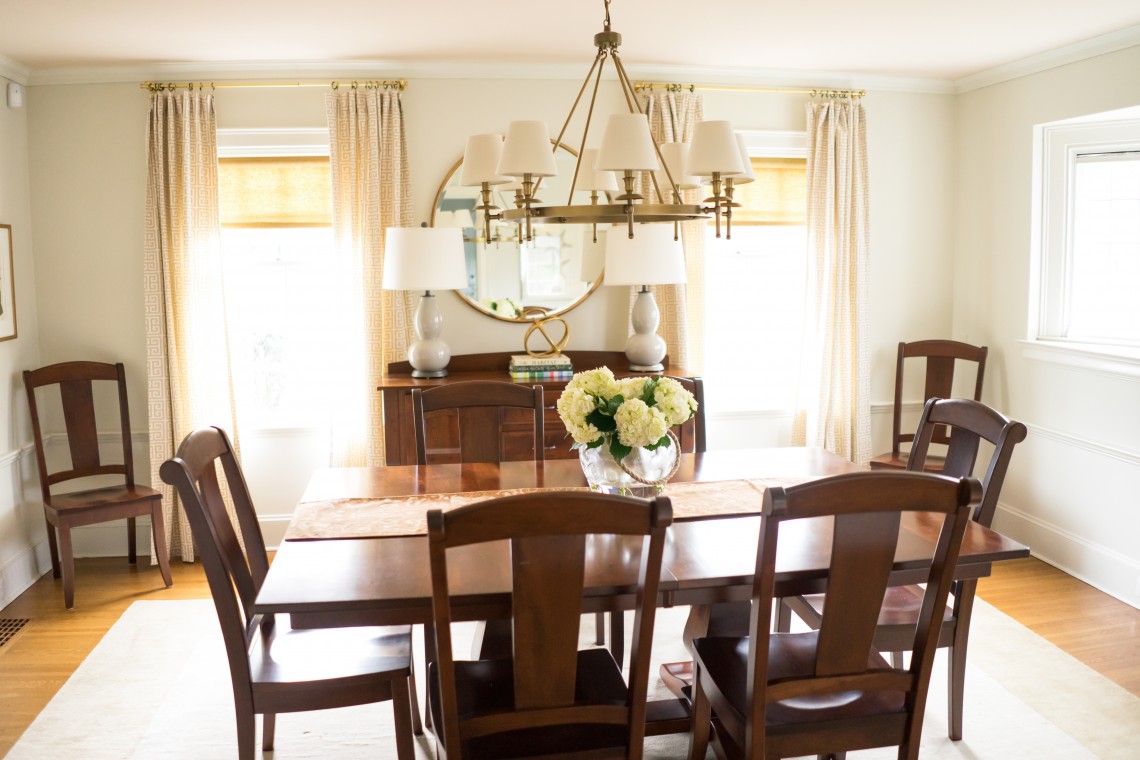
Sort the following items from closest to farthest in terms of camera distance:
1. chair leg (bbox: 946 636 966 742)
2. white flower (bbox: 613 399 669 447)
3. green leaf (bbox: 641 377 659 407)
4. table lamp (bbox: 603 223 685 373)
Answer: white flower (bbox: 613 399 669 447) < green leaf (bbox: 641 377 659 407) < chair leg (bbox: 946 636 966 742) < table lamp (bbox: 603 223 685 373)

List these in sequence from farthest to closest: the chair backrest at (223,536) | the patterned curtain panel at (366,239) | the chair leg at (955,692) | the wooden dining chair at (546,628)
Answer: the patterned curtain panel at (366,239), the chair leg at (955,692), the chair backrest at (223,536), the wooden dining chair at (546,628)

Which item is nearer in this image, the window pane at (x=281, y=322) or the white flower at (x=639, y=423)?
the white flower at (x=639, y=423)

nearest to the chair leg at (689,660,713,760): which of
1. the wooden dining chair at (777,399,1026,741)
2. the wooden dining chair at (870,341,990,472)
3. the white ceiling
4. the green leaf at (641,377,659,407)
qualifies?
the wooden dining chair at (777,399,1026,741)

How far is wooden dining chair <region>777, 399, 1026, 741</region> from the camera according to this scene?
2633 mm

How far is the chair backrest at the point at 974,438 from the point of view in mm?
2641

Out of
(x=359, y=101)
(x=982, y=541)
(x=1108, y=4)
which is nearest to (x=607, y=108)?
(x=359, y=101)

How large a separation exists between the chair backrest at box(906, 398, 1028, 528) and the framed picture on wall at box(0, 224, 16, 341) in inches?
156

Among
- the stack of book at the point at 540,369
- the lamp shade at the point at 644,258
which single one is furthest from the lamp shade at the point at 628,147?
the stack of book at the point at 540,369

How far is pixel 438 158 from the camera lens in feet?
15.6

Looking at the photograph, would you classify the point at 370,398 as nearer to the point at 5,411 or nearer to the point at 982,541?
the point at 5,411

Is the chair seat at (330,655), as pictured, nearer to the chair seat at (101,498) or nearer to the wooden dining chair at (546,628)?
the wooden dining chair at (546,628)

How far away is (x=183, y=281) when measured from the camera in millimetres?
4629

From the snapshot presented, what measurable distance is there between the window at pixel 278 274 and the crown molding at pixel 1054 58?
3.41m

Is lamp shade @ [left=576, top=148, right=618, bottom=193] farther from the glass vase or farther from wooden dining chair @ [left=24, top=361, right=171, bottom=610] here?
wooden dining chair @ [left=24, top=361, right=171, bottom=610]
